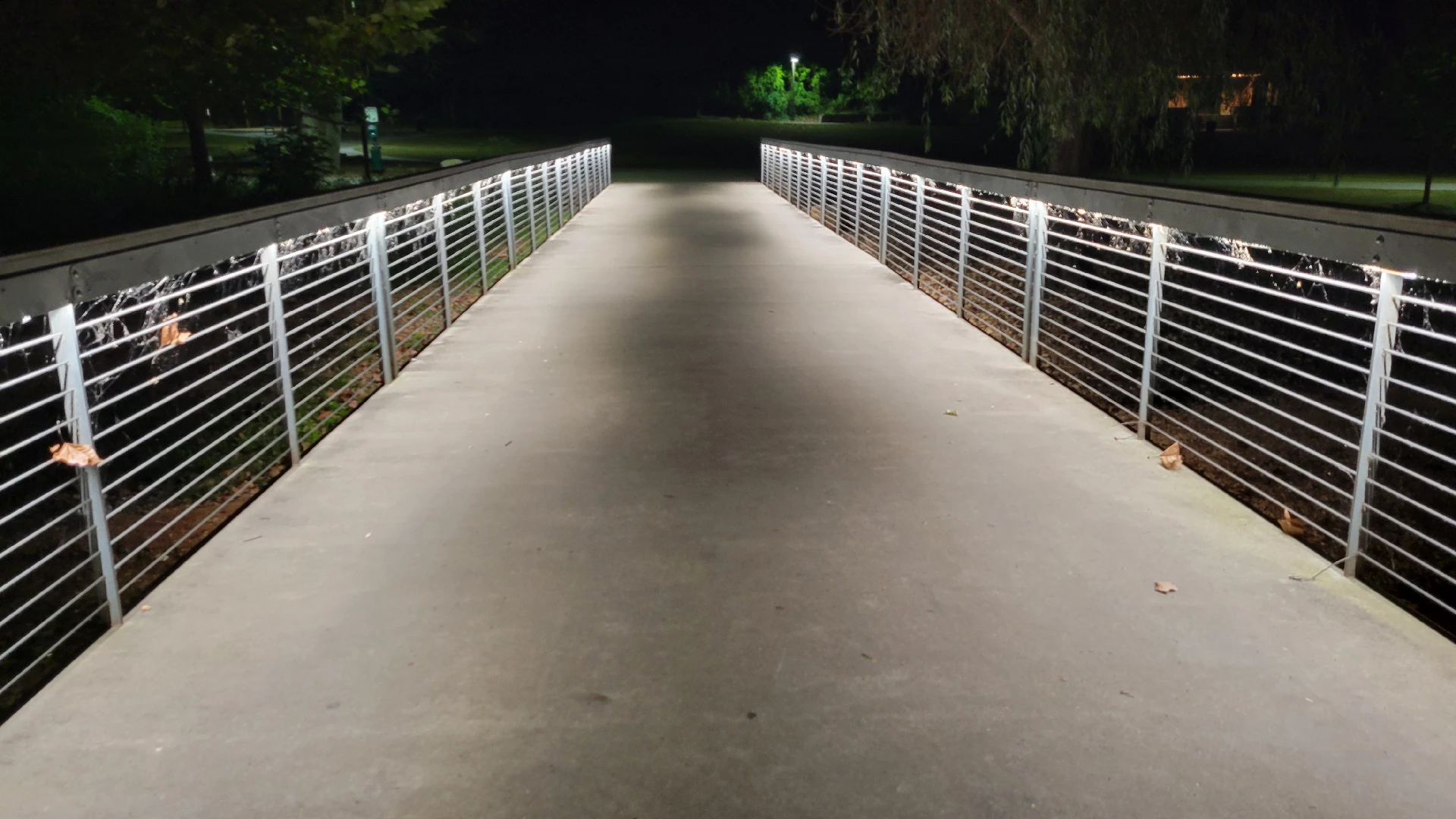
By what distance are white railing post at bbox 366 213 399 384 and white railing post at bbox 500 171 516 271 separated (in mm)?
5043

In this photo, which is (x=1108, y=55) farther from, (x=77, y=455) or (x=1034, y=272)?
(x=77, y=455)

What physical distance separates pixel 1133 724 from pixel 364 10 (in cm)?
1951

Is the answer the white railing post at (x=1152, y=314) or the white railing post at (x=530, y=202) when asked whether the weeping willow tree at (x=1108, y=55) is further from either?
the white railing post at (x=1152, y=314)

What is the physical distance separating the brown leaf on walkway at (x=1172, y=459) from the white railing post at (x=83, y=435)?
172 inches

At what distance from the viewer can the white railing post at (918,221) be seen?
10.7 m

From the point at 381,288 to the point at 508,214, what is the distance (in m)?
5.22

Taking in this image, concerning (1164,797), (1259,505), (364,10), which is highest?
(364,10)

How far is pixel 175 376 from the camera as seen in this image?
37.6 ft

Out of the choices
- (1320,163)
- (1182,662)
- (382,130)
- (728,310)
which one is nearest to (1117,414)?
(728,310)

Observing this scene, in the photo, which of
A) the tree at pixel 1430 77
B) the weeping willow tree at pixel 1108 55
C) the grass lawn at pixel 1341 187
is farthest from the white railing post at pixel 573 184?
the tree at pixel 1430 77

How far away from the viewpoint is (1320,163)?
40938 mm

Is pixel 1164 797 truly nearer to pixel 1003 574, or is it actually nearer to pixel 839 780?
pixel 839 780

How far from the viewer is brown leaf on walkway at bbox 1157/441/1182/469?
5.29 meters

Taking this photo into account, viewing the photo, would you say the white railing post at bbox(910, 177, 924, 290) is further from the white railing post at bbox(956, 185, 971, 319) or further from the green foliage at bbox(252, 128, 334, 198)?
the green foliage at bbox(252, 128, 334, 198)
